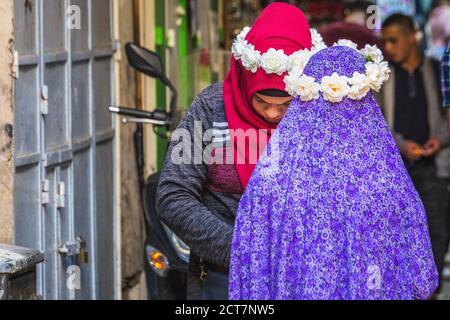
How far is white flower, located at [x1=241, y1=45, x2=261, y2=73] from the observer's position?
4223mm

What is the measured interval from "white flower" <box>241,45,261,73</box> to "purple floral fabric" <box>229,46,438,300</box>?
771mm

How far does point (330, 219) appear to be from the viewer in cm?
331

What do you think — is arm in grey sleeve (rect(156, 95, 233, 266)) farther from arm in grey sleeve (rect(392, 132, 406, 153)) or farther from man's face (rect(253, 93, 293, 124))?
arm in grey sleeve (rect(392, 132, 406, 153))

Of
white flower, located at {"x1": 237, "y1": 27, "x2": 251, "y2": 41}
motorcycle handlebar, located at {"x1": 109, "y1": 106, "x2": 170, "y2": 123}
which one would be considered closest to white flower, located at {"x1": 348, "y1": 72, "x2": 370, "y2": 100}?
white flower, located at {"x1": 237, "y1": 27, "x2": 251, "y2": 41}

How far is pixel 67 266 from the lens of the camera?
19.0 ft

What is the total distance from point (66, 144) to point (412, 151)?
10.3 ft

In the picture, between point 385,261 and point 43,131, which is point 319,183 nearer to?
point 385,261

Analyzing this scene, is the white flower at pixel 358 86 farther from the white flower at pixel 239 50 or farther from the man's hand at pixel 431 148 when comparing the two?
the man's hand at pixel 431 148

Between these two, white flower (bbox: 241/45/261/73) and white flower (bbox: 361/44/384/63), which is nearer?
white flower (bbox: 361/44/384/63)

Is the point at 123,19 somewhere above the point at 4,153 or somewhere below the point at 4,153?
above

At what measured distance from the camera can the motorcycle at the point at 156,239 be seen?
225 inches

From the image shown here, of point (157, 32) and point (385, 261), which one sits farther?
point (157, 32)
